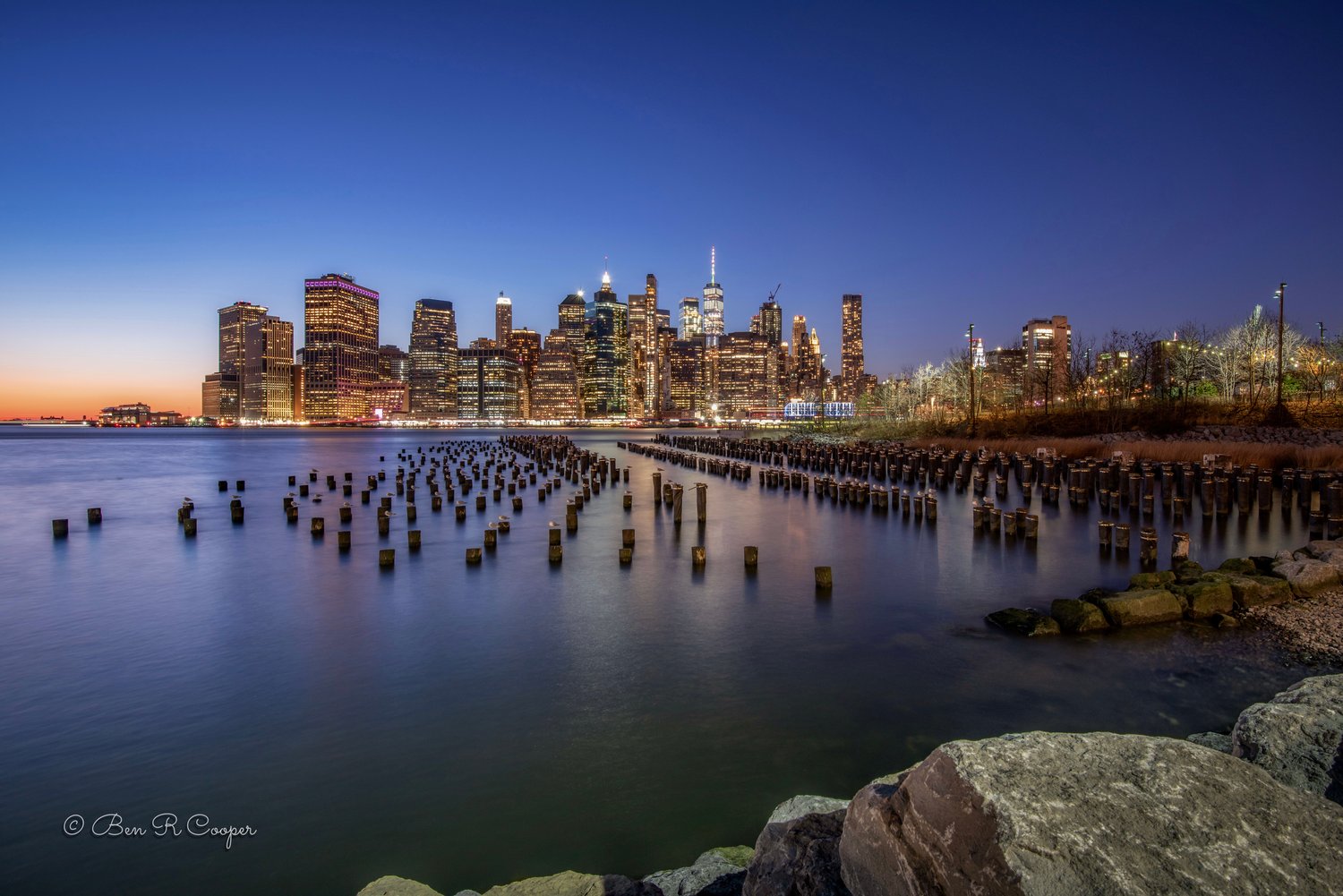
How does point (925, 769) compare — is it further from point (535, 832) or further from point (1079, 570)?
point (1079, 570)

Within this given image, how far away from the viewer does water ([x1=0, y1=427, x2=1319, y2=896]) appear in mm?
6305

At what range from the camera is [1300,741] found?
4820 millimetres

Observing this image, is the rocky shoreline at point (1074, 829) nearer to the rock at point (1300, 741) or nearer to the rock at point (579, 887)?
the rock at point (579, 887)

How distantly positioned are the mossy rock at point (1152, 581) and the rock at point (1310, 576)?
72.7 inches

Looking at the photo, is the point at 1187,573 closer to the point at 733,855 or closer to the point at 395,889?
the point at 733,855

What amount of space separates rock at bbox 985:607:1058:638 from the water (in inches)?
17.0

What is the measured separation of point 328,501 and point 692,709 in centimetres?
2784

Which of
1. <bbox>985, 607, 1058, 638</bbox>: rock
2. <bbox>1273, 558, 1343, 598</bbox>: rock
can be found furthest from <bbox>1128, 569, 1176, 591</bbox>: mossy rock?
<bbox>985, 607, 1058, 638</bbox>: rock

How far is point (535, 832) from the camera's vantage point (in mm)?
6348

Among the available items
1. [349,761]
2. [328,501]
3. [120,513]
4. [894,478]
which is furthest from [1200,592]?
[120,513]

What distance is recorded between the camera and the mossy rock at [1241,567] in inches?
514

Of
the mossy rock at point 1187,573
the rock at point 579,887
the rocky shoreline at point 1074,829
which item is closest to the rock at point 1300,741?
the rocky shoreline at point 1074,829

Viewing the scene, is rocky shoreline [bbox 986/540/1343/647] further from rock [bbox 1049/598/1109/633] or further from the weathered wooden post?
the weathered wooden post

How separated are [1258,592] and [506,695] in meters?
12.6
